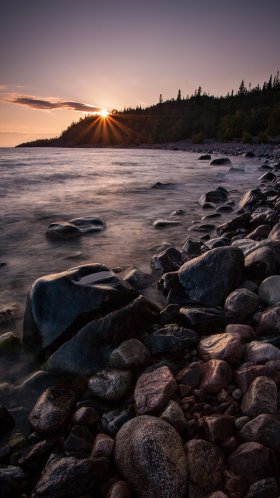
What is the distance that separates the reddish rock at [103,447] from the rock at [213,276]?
194cm

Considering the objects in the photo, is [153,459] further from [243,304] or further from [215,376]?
[243,304]

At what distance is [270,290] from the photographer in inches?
138

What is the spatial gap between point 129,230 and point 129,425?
19.5 feet

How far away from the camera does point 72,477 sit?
1.87 m

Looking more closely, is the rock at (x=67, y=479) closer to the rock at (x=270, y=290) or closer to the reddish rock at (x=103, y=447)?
the reddish rock at (x=103, y=447)

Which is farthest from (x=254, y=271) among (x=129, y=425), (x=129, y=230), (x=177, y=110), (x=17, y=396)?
(x=177, y=110)

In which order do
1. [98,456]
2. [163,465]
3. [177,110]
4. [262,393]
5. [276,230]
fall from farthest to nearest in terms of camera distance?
[177,110] → [276,230] → [262,393] → [98,456] → [163,465]

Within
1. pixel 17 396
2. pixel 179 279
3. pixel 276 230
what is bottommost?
pixel 17 396

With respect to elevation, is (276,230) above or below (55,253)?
above

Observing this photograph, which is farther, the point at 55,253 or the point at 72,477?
the point at 55,253

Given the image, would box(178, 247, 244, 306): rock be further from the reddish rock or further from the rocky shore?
the reddish rock

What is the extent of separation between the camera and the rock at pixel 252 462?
1796 millimetres

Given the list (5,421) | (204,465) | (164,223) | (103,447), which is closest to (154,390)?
(103,447)

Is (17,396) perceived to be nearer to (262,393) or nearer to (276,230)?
(262,393)
